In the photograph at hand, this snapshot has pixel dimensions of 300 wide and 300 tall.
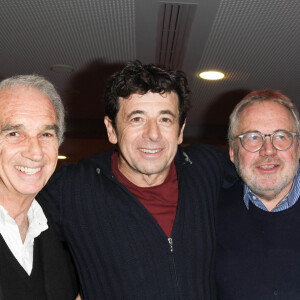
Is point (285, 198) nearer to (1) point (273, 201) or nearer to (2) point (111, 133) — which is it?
(1) point (273, 201)

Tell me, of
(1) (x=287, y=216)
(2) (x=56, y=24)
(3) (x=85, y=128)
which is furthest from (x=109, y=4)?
(3) (x=85, y=128)

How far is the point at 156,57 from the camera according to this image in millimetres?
4758

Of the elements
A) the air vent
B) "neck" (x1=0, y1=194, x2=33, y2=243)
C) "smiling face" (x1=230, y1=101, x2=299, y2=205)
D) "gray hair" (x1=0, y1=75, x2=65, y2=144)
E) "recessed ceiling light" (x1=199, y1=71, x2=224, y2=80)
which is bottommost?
"neck" (x1=0, y1=194, x2=33, y2=243)

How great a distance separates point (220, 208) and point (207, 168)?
0.25 metres

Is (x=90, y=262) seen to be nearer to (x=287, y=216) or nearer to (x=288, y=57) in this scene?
(x=287, y=216)

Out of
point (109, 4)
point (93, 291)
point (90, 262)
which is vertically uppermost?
point (109, 4)

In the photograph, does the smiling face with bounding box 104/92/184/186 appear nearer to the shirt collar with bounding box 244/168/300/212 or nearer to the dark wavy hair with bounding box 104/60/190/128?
the dark wavy hair with bounding box 104/60/190/128

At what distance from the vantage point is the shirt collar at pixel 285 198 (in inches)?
92.6

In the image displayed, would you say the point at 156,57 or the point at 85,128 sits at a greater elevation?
the point at 156,57

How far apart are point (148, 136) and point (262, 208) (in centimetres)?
69

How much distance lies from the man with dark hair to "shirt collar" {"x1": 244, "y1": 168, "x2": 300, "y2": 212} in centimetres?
18

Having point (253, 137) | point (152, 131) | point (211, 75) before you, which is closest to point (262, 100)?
point (253, 137)

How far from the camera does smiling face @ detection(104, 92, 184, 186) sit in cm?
240

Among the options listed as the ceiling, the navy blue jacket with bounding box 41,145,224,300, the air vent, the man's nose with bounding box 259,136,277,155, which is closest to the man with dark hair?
the navy blue jacket with bounding box 41,145,224,300
